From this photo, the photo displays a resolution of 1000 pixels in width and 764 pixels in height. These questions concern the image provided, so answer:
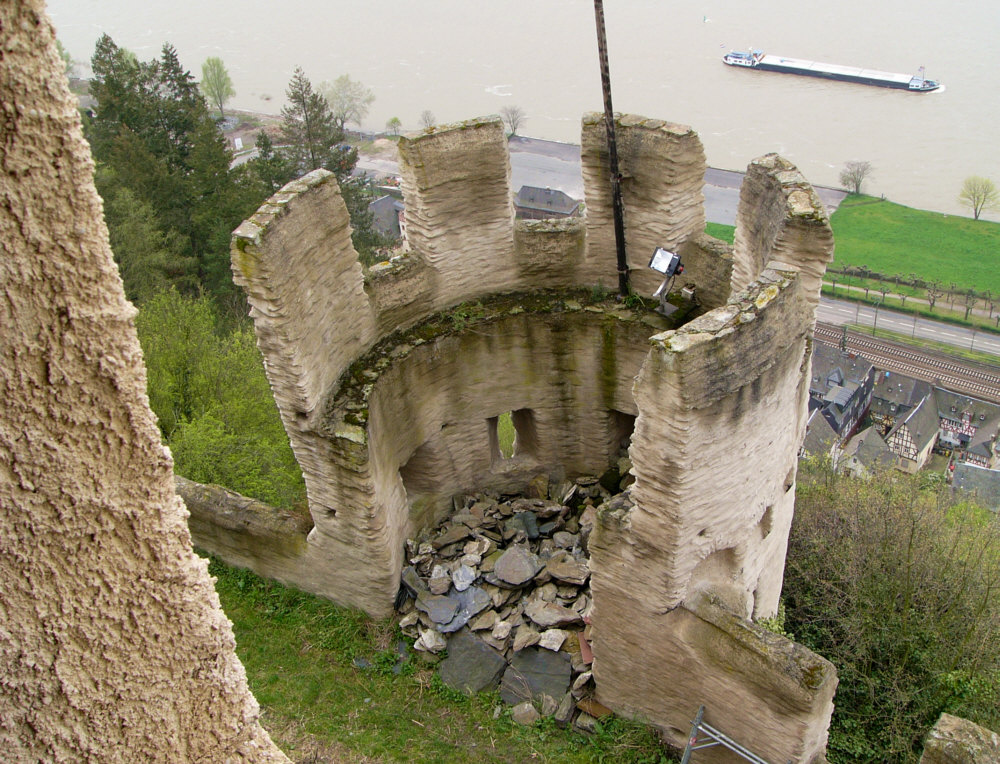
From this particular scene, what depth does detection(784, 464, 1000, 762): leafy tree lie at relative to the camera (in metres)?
9.95

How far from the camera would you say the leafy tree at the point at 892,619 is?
995 centimetres

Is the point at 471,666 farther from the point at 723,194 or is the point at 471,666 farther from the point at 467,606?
the point at 723,194

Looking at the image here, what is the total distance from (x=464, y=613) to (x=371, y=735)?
5.10 feet

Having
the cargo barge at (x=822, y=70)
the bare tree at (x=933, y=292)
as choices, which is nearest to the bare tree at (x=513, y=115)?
the cargo barge at (x=822, y=70)

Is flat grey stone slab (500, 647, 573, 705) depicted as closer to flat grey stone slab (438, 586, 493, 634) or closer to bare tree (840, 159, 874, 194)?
flat grey stone slab (438, 586, 493, 634)

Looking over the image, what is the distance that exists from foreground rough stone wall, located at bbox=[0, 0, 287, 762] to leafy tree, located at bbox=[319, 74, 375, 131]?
43593 mm

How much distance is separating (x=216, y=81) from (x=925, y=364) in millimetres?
37001

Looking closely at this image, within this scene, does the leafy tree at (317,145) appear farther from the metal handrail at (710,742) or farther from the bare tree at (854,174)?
the bare tree at (854,174)

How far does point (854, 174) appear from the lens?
4222 centimetres

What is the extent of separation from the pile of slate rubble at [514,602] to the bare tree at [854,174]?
1414 inches

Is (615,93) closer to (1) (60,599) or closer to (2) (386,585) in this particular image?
(2) (386,585)

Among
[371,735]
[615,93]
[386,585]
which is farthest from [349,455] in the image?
[615,93]

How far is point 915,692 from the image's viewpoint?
1012 cm

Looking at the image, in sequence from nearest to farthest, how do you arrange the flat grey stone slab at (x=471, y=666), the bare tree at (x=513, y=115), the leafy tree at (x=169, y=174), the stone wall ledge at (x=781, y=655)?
the stone wall ledge at (x=781, y=655) → the flat grey stone slab at (x=471, y=666) → the leafy tree at (x=169, y=174) → the bare tree at (x=513, y=115)
